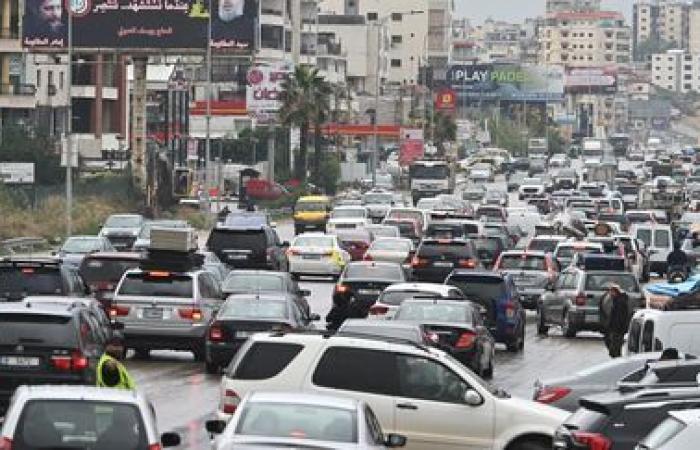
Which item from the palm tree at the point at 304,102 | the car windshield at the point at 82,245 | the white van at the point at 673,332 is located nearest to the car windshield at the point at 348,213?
the car windshield at the point at 82,245

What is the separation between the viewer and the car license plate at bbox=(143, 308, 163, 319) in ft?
117

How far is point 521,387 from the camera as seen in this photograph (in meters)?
34.1

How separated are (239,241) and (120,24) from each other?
133 ft

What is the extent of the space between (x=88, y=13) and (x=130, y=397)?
7818cm

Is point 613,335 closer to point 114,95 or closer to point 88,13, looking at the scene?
point 88,13

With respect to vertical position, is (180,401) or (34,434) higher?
(34,434)

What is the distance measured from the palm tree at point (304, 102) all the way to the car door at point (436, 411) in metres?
99.4

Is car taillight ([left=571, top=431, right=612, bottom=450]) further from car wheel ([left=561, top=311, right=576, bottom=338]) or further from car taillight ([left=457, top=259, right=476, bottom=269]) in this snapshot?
car taillight ([left=457, top=259, right=476, bottom=269])

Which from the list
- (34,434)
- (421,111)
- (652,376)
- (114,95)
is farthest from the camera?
(421,111)

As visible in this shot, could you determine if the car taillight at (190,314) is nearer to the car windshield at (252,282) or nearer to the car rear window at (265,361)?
the car windshield at (252,282)

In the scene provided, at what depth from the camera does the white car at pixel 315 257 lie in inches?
2375

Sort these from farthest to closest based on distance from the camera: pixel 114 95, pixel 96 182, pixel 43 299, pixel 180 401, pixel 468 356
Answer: pixel 114 95 < pixel 96 182 < pixel 468 356 < pixel 180 401 < pixel 43 299

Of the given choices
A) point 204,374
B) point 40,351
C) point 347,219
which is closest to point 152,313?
point 204,374

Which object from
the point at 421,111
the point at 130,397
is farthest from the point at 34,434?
the point at 421,111
